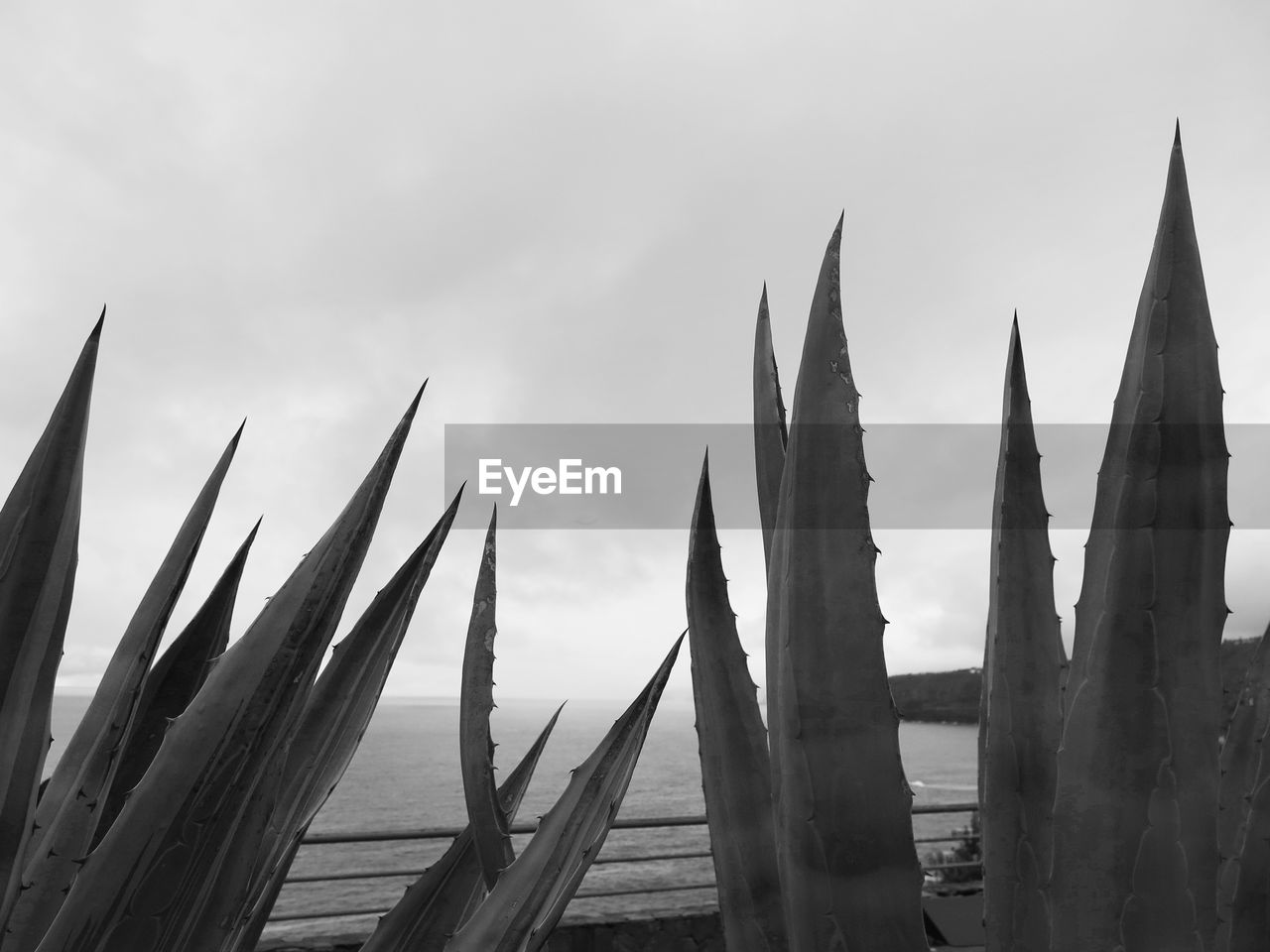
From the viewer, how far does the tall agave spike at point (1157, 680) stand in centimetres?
74

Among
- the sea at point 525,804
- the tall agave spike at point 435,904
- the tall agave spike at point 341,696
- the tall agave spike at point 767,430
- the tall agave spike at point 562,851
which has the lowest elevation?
the sea at point 525,804

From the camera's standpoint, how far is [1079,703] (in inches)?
30.0

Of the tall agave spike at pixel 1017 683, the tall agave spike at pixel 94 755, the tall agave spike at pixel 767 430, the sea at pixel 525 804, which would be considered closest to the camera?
the tall agave spike at pixel 1017 683

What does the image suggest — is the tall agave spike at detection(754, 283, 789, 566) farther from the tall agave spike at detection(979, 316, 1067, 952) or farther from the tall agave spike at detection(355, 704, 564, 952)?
the tall agave spike at detection(355, 704, 564, 952)

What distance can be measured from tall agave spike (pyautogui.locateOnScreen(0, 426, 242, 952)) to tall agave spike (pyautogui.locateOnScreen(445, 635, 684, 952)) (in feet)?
1.17

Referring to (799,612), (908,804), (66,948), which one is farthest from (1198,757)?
(66,948)

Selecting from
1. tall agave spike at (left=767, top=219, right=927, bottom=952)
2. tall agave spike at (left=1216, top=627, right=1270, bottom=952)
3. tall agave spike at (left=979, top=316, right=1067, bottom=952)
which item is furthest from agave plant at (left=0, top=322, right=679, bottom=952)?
tall agave spike at (left=1216, top=627, right=1270, bottom=952)

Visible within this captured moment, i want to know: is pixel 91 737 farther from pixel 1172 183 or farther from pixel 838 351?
pixel 1172 183

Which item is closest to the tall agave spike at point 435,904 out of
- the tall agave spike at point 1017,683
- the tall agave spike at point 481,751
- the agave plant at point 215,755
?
the agave plant at point 215,755

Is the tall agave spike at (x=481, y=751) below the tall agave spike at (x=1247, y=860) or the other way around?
the other way around

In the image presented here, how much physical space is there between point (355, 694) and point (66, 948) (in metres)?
0.33

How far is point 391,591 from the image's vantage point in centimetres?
95

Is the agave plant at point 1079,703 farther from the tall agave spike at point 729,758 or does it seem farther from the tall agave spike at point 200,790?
the tall agave spike at point 200,790

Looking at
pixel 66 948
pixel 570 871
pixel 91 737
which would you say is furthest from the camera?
pixel 91 737
